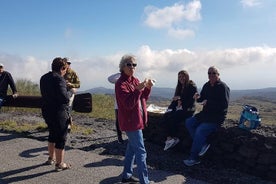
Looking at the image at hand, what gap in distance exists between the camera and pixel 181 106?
888 cm

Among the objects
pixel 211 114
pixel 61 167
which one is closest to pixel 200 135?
pixel 211 114

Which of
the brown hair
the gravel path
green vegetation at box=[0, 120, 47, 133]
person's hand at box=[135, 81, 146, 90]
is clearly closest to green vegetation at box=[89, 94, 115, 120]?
A: the gravel path

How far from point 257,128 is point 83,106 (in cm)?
500

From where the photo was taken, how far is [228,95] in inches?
313

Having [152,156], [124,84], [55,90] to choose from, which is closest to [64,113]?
[55,90]

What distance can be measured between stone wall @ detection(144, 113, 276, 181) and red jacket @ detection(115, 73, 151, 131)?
2645mm

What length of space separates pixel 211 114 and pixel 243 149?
0.93 m

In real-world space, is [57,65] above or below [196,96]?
above

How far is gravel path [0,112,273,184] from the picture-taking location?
7145 mm

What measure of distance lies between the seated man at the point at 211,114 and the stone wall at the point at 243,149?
0.24 m

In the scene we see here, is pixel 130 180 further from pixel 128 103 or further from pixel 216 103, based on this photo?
pixel 216 103

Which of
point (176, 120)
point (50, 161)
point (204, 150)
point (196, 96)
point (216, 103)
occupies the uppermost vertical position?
point (196, 96)

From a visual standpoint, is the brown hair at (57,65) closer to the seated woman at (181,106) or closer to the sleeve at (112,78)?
the sleeve at (112,78)

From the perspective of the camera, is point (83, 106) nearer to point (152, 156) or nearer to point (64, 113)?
point (152, 156)
